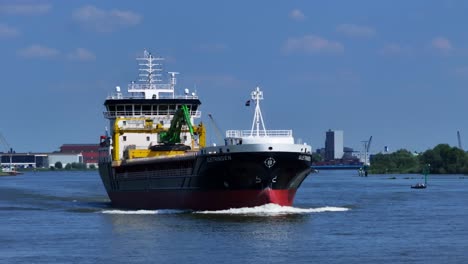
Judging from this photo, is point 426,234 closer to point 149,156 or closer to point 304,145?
point 304,145

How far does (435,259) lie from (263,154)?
2134 cm

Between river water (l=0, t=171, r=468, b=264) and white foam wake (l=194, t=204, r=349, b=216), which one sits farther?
white foam wake (l=194, t=204, r=349, b=216)

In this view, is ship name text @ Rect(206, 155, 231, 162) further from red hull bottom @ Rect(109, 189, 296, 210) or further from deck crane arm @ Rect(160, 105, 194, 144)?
deck crane arm @ Rect(160, 105, 194, 144)

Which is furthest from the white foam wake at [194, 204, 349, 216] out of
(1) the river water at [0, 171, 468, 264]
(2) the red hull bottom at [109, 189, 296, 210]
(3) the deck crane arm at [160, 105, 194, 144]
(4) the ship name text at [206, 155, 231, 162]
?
(3) the deck crane arm at [160, 105, 194, 144]

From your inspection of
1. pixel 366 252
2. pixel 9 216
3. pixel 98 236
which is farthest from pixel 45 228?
pixel 366 252

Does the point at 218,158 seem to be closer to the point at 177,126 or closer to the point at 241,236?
the point at 241,236

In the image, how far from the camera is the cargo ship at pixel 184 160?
66.4m

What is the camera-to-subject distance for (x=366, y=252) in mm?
47906

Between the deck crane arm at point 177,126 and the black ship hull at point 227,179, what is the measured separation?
14.7ft

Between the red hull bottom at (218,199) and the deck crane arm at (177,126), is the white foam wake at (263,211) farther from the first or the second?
the deck crane arm at (177,126)

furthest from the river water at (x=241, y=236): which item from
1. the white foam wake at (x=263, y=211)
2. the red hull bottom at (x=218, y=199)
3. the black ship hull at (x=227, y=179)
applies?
the black ship hull at (x=227, y=179)

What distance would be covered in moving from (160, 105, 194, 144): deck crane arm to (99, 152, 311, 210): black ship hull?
4492mm

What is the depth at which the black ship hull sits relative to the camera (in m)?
66.1

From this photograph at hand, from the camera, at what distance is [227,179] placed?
2638 inches
